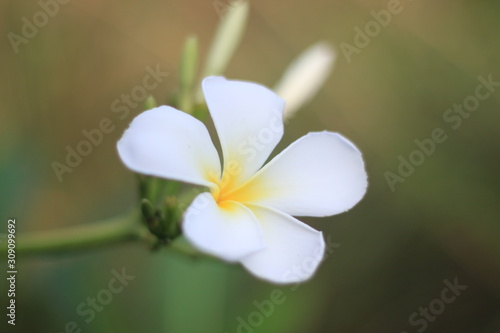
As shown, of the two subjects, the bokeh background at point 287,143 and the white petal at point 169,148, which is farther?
the bokeh background at point 287,143

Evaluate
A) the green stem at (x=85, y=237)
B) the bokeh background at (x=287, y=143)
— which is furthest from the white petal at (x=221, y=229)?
the bokeh background at (x=287, y=143)

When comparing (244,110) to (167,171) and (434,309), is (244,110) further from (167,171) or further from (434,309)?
(434,309)

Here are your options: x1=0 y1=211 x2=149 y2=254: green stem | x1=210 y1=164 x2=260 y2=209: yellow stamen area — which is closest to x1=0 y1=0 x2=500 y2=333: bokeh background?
x1=0 y1=211 x2=149 y2=254: green stem

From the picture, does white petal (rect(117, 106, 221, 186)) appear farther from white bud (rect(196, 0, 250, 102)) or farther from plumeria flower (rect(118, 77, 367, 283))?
white bud (rect(196, 0, 250, 102))

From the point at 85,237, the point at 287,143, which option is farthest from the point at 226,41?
the point at 287,143

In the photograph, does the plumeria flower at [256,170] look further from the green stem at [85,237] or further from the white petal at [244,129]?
the green stem at [85,237]

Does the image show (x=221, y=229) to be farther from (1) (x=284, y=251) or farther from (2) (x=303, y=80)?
(2) (x=303, y=80)

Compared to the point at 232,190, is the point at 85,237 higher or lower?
lower

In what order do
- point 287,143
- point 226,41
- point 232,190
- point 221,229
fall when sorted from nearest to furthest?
point 221,229, point 232,190, point 226,41, point 287,143
